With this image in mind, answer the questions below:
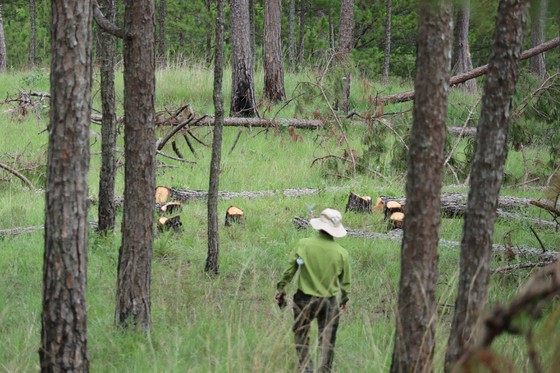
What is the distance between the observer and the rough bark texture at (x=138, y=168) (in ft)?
21.5

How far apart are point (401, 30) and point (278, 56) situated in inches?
439

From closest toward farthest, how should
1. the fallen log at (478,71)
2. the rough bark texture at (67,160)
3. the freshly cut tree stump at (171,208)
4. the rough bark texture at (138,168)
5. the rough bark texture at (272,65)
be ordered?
the rough bark texture at (67,160) → the rough bark texture at (138,168) → the fallen log at (478,71) → the freshly cut tree stump at (171,208) → the rough bark texture at (272,65)

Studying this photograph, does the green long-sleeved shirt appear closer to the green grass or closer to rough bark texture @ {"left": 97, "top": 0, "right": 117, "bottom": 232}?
the green grass

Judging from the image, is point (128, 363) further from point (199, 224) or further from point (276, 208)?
point (276, 208)

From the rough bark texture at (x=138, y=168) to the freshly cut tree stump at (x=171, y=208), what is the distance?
397 centimetres

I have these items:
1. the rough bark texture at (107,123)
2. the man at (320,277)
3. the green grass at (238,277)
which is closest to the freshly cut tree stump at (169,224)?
the green grass at (238,277)

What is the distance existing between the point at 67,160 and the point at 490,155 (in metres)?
2.62

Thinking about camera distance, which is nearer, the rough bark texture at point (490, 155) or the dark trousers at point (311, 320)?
the rough bark texture at point (490, 155)

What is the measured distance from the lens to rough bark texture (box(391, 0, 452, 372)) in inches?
186

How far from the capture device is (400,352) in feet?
15.8

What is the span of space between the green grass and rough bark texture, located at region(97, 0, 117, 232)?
15.1 inches

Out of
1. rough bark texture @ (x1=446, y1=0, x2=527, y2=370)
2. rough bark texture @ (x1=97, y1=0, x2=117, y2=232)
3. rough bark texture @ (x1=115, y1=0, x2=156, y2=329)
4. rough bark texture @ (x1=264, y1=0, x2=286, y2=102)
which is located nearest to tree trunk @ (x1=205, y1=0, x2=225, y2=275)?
rough bark texture @ (x1=97, y1=0, x2=117, y2=232)

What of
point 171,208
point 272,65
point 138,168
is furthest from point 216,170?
point 272,65

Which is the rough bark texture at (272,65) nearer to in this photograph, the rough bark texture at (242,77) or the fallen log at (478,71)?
the rough bark texture at (242,77)
